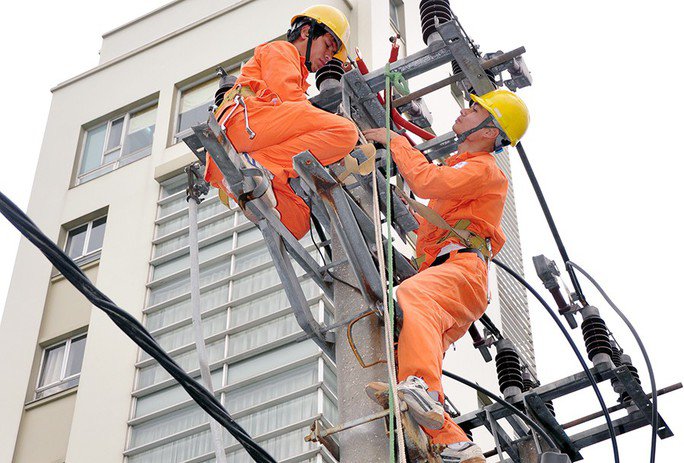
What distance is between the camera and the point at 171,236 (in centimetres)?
1639

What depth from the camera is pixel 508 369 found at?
828 cm

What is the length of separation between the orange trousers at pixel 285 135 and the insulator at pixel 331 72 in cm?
40

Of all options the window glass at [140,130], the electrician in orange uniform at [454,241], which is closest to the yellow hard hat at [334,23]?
the electrician in orange uniform at [454,241]

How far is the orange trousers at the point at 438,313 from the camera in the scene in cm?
611

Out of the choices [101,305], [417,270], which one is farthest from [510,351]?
[101,305]

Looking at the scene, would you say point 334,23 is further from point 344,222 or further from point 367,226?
point 344,222

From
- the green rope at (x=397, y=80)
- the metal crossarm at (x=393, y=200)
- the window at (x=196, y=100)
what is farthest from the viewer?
the window at (x=196, y=100)

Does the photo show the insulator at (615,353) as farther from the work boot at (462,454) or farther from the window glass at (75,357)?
the window glass at (75,357)

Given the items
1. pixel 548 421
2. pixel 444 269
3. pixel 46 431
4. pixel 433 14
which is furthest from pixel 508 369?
pixel 46 431

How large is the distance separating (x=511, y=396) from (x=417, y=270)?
1.25m

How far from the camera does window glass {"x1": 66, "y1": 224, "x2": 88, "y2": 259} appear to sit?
59.7 feet

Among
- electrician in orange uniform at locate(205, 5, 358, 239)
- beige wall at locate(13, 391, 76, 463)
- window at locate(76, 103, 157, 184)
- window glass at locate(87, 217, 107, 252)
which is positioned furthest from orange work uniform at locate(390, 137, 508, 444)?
window at locate(76, 103, 157, 184)

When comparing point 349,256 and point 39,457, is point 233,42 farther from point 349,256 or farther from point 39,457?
point 349,256

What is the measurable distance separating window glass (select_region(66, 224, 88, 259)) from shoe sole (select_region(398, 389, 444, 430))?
13266mm
